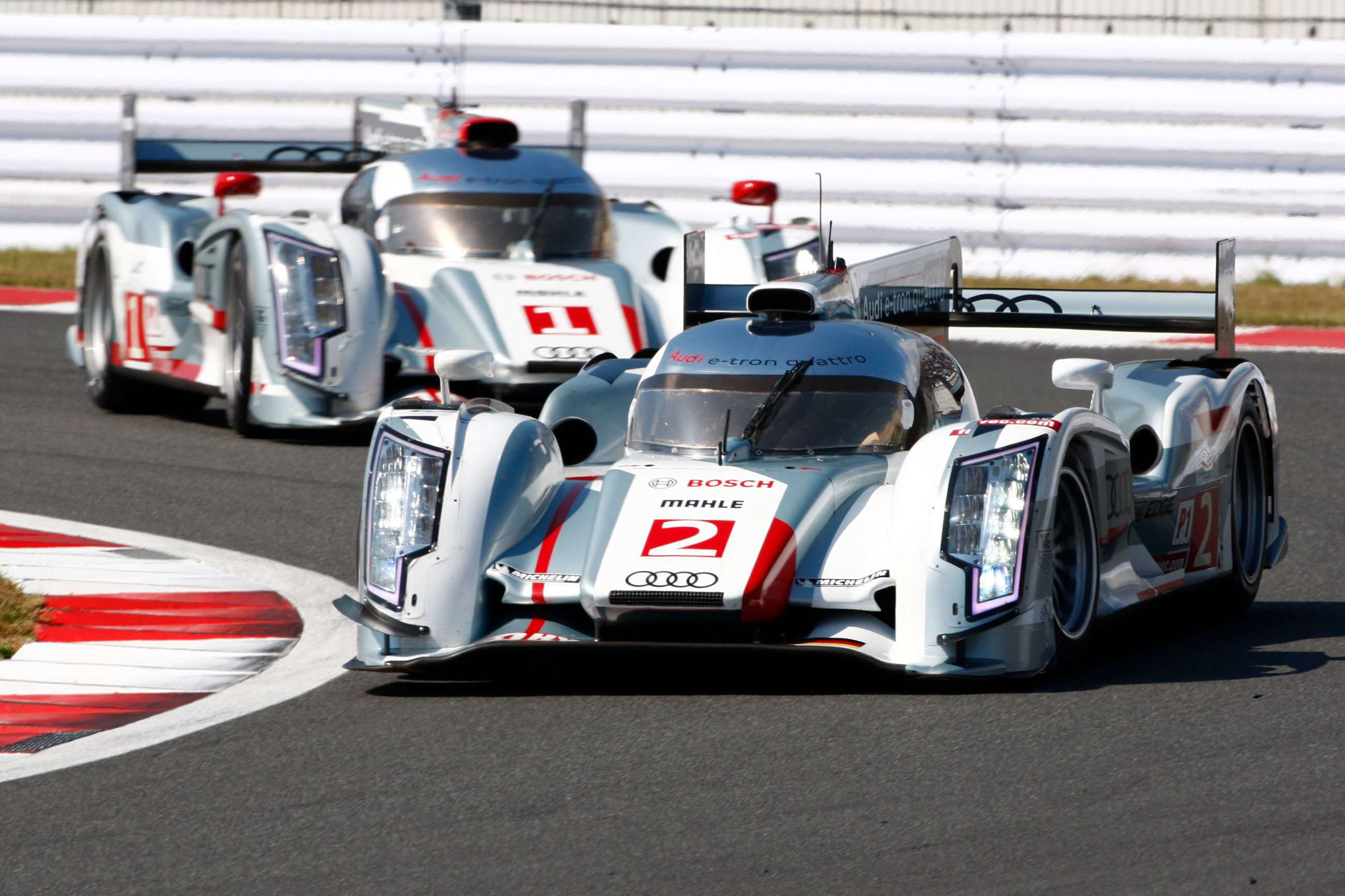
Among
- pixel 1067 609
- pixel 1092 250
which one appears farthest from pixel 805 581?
pixel 1092 250

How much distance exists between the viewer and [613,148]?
17.0m

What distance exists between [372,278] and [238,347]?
80 centimetres

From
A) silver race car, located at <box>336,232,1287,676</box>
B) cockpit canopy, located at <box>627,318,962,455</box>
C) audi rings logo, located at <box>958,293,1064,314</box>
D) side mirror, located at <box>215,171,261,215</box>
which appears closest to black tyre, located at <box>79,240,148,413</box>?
side mirror, located at <box>215,171,261,215</box>

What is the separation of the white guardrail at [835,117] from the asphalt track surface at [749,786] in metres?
9.15

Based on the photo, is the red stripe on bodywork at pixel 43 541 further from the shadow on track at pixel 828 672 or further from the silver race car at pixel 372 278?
the shadow on track at pixel 828 672

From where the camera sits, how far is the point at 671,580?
5.73 m

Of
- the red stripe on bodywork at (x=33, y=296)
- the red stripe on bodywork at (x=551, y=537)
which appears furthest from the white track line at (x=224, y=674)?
the red stripe on bodywork at (x=33, y=296)

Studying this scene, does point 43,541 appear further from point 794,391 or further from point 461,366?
point 794,391

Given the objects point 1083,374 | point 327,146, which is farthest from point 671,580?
point 327,146

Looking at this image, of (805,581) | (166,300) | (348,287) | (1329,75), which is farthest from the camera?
(1329,75)

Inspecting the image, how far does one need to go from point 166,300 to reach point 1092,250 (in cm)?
732

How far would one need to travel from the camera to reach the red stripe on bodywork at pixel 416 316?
1115 cm

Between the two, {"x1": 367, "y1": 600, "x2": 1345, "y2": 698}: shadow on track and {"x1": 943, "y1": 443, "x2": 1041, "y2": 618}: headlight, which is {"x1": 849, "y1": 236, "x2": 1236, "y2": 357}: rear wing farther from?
{"x1": 943, "y1": 443, "x2": 1041, "y2": 618}: headlight

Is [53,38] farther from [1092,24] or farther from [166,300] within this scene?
[1092,24]
